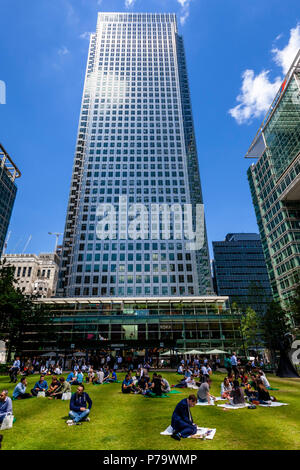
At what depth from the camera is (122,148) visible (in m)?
107

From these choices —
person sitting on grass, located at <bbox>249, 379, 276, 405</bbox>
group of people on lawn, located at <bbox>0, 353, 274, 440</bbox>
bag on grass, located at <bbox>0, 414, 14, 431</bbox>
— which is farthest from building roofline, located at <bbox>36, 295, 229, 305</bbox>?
bag on grass, located at <bbox>0, 414, 14, 431</bbox>

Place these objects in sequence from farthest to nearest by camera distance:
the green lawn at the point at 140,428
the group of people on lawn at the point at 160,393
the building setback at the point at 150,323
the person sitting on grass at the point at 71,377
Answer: the building setback at the point at 150,323
the person sitting on grass at the point at 71,377
the group of people on lawn at the point at 160,393
the green lawn at the point at 140,428

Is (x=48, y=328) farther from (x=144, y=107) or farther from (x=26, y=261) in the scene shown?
(x=26, y=261)

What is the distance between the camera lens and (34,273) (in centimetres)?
14450

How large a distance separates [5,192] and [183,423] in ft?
378

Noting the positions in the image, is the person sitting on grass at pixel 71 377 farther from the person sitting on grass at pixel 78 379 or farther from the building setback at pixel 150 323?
the building setback at pixel 150 323

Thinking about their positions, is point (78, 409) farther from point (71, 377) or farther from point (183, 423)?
point (71, 377)

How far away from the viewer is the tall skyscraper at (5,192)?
336ft

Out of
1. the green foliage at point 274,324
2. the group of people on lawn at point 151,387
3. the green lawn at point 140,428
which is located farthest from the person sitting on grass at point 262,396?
the green foliage at point 274,324

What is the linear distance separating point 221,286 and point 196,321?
280ft

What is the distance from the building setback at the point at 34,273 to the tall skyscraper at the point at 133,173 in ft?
175

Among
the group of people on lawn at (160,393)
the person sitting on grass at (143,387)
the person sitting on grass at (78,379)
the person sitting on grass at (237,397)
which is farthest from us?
the person sitting on grass at (78,379)

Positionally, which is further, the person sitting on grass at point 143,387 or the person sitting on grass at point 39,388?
the person sitting on grass at point 143,387
